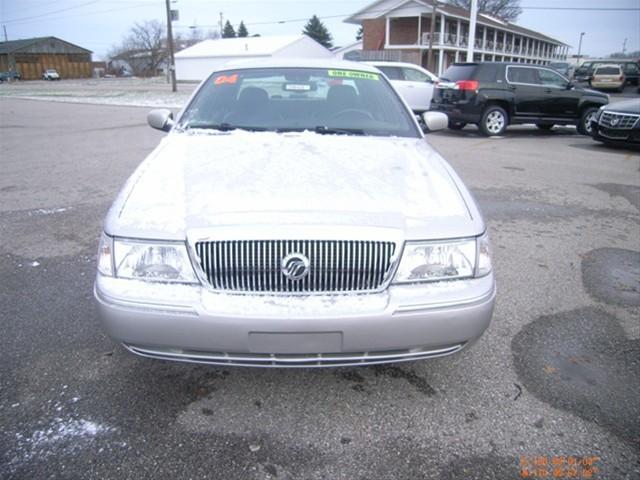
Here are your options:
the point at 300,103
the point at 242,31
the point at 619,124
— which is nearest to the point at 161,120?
the point at 300,103

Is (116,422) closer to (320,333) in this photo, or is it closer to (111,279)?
(111,279)

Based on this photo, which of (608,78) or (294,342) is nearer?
(294,342)

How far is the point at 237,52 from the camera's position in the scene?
5253cm

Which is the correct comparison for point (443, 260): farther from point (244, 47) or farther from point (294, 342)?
point (244, 47)

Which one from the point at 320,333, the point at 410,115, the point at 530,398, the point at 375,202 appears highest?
the point at 410,115

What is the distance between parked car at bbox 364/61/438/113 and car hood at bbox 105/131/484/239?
12.3m

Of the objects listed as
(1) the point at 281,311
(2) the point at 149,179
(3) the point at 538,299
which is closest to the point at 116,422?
(1) the point at 281,311

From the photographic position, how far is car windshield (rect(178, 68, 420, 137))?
337 centimetres

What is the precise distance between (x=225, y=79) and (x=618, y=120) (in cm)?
923

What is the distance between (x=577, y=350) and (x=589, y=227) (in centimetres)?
285

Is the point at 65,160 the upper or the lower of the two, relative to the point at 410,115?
lower

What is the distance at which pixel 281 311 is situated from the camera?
1940 mm

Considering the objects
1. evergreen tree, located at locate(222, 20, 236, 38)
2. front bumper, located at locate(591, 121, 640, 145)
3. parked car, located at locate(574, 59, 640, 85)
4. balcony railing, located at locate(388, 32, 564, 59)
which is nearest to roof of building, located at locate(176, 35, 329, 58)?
balcony railing, located at locate(388, 32, 564, 59)

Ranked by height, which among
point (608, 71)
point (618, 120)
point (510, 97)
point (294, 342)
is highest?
point (608, 71)
